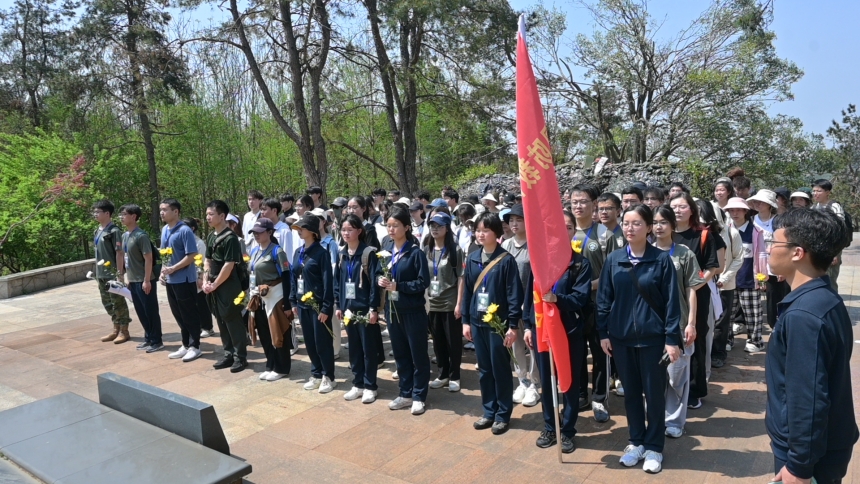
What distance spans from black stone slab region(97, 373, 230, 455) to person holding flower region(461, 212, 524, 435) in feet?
6.47

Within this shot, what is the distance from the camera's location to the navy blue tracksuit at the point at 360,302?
5.27 metres

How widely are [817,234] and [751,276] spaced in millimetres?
4862

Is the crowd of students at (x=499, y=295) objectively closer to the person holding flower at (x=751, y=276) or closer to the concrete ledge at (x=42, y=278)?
the person holding flower at (x=751, y=276)

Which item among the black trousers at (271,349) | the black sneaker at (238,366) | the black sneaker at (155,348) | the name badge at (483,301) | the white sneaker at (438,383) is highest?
the name badge at (483,301)

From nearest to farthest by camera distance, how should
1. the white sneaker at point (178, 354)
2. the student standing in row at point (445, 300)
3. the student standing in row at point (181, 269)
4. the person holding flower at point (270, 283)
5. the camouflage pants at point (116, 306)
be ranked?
the student standing in row at point (445, 300)
the person holding flower at point (270, 283)
the student standing in row at point (181, 269)
the white sneaker at point (178, 354)
the camouflage pants at point (116, 306)

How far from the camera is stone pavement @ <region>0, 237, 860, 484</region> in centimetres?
392

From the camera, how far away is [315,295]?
18.3 ft

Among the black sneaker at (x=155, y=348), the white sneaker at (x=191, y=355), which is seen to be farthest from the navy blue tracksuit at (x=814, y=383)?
the black sneaker at (x=155, y=348)

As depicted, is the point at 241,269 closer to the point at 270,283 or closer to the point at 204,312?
the point at 270,283

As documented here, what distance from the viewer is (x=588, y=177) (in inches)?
538

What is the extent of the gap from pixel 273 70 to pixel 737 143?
12013 mm

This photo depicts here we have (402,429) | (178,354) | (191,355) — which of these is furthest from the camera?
(178,354)

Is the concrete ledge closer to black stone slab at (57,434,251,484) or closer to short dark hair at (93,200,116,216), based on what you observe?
short dark hair at (93,200,116,216)

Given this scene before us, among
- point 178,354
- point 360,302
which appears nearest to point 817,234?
point 360,302
